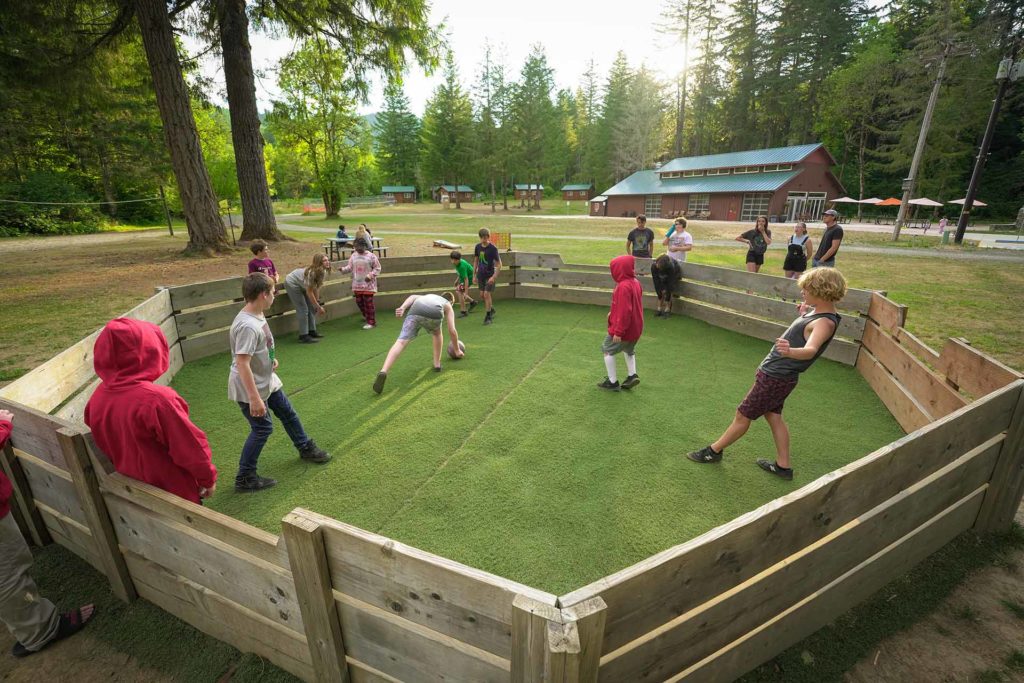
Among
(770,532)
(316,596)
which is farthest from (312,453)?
(770,532)

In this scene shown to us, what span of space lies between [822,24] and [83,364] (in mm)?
68894

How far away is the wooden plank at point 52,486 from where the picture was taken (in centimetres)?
292

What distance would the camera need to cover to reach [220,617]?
2.58 m

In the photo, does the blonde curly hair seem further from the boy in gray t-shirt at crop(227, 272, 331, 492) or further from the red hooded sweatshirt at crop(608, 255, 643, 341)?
the boy in gray t-shirt at crop(227, 272, 331, 492)

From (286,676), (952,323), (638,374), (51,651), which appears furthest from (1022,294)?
(51,651)

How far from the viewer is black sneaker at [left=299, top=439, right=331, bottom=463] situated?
15.2ft

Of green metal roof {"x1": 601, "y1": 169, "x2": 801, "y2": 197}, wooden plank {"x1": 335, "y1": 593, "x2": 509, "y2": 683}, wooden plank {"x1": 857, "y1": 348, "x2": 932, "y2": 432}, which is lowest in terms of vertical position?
wooden plank {"x1": 857, "y1": 348, "x2": 932, "y2": 432}

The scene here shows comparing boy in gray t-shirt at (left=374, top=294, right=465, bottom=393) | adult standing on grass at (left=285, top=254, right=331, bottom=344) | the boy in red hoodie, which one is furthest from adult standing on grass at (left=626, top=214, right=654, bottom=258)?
adult standing on grass at (left=285, top=254, right=331, bottom=344)

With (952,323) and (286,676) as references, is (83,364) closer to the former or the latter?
(286,676)

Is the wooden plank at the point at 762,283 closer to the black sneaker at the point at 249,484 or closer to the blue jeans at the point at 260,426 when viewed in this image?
the blue jeans at the point at 260,426

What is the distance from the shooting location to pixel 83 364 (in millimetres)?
4621

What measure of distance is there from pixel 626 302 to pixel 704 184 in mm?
41761

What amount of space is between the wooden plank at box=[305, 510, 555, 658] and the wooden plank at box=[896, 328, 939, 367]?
5.14 meters

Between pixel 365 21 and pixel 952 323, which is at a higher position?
pixel 365 21
